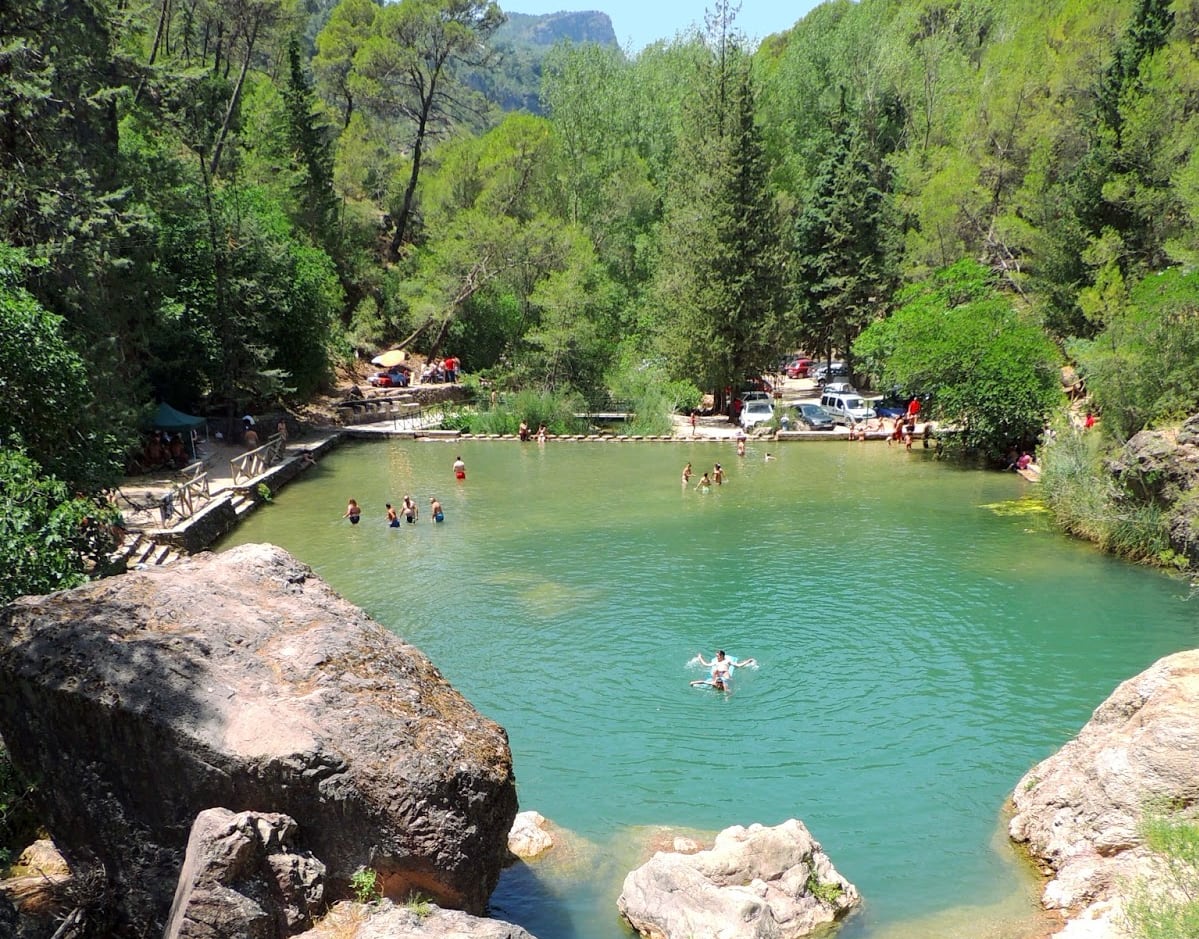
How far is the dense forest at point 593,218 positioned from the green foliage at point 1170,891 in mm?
13198

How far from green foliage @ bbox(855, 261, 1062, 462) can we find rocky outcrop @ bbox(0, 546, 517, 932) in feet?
107

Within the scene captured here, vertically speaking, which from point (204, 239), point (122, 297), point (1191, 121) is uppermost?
point (1191, 121)

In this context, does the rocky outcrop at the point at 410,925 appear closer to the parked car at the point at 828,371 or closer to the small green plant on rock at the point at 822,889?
the small green plant on rock at the point at 822,889

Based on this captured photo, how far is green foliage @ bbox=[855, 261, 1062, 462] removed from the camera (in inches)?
1438

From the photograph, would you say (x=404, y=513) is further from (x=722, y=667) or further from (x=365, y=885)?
(x=365, y=885)

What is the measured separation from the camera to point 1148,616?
21.8 meters

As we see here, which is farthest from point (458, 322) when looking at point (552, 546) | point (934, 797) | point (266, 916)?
point (266, 916)

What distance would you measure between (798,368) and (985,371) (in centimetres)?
3336

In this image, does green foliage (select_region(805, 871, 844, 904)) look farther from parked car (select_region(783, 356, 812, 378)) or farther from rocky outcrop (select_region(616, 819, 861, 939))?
parked car (select_region(783, 356, 812, 378))

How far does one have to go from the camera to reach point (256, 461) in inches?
1332

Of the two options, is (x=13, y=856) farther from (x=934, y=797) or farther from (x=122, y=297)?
Answer: (x=122, y=297)

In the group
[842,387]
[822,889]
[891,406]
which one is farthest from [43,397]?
[842,387]

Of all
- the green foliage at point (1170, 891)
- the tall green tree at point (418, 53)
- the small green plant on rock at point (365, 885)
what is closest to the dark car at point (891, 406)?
the tall green tree at point (418, 53)

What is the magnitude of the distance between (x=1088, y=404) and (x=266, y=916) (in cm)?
3648
